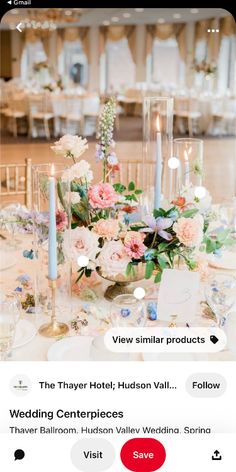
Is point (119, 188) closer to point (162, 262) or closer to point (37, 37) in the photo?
point (162, 262)

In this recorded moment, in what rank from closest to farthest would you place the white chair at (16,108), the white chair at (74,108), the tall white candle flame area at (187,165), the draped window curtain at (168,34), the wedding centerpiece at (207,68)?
1. the tall white candle flame area at (187,165)
2. the white chair at (74,108)
3. the white chair at (16,108)
4. the wedding centerpiece at (207,68)
5. the draped window curtain at (168,34)

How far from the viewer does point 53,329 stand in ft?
2.89

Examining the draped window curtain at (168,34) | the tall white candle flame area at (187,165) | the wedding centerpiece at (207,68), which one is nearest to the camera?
the tall white candle flame area at (187,165)

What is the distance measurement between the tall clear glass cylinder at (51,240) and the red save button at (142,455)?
29 centimetres

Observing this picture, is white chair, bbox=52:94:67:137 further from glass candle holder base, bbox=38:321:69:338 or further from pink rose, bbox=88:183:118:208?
glass candle holder base, bbox=38:321:69:338

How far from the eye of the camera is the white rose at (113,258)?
93 centimetres

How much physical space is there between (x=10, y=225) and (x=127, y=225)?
0.41 metres

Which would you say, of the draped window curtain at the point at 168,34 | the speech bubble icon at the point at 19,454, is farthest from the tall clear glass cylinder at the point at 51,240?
the draped window curtain at the point at 168,34

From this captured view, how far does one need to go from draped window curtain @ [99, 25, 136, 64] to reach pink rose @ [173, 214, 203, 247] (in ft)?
32.0

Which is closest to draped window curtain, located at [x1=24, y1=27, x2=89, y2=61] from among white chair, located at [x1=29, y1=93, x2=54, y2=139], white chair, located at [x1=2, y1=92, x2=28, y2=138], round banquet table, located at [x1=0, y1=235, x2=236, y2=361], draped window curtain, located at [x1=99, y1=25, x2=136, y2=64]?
draped window curtain, located at [x1=99, y1=25, x2=136, y2=64]

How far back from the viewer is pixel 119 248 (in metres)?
0.93

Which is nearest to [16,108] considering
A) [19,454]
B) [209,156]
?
[209,156]

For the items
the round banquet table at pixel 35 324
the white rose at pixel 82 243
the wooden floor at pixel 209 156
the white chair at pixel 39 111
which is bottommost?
the wooden floor at pixel 209 156

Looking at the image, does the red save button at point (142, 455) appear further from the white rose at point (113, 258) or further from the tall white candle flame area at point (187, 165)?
the tall white candle flame area at point (187, 165)
